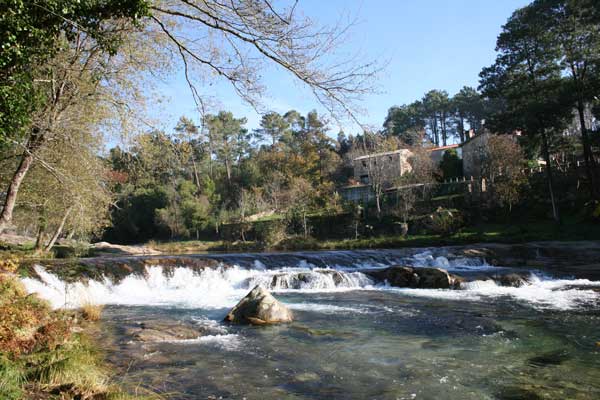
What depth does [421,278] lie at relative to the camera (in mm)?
15680

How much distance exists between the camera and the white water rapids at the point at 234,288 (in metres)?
13.1

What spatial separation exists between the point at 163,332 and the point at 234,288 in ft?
29.3

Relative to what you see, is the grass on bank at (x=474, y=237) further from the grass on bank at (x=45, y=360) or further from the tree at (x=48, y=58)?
the grass on bank at (x=45, y=360)

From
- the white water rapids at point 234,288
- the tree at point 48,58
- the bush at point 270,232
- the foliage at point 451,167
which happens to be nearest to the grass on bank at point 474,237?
the bush at point 270,232

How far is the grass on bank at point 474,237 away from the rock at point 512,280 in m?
12.4

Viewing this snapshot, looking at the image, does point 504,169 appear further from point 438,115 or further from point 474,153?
point 438,115

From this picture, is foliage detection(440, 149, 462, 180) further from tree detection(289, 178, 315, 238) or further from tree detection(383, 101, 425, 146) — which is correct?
tree detection(383, 101, 425, 146)

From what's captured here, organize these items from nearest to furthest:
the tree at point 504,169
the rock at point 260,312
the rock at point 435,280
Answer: the rock at point 260,312
the rock at point 435,280
the tree at point 504,169

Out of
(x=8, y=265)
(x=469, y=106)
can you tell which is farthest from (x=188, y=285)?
(x=469, y=106)

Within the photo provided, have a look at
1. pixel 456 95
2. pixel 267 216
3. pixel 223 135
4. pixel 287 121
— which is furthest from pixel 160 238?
pixel 456 95

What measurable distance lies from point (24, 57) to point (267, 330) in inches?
260

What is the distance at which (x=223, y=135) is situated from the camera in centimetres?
6906

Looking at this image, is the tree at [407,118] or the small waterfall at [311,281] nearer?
the small waterfall at [311,281]

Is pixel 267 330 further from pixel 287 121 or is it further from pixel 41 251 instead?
pixel 287 121
